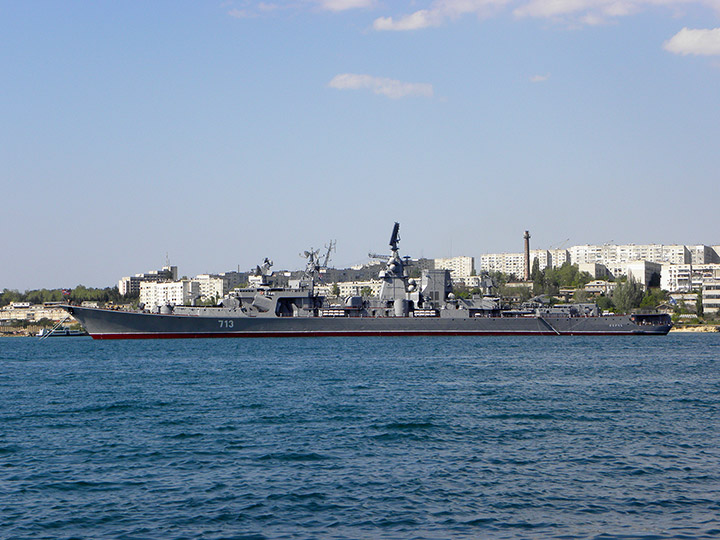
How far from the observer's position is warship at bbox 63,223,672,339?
7300cm

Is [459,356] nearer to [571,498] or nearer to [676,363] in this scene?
[676,363]

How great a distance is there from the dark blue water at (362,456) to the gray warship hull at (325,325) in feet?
119

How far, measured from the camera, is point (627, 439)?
19688 mm

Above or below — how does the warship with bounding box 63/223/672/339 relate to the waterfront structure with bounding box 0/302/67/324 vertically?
above

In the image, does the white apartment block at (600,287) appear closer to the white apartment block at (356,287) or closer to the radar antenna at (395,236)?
the white apartment block at (356,287)

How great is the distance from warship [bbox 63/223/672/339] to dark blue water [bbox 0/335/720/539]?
1437 inches

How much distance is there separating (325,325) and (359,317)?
3.44 meters

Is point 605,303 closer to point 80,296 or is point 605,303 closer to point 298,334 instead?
point 298,334

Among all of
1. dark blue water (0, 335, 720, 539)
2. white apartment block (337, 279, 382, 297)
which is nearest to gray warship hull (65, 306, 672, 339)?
dark blue water (0, 335, 720, 539)

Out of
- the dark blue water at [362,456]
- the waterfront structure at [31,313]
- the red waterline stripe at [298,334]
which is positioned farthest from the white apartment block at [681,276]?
the dark blue water at [362,456]

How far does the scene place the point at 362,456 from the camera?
17859mm

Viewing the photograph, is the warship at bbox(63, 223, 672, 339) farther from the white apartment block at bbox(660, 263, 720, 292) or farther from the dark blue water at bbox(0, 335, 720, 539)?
the white apartment block at bbox(660, 263, 720, 292)

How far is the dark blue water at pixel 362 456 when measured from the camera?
1295 cm

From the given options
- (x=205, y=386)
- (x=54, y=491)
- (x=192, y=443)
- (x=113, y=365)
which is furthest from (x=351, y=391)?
(x=113, y=365)
